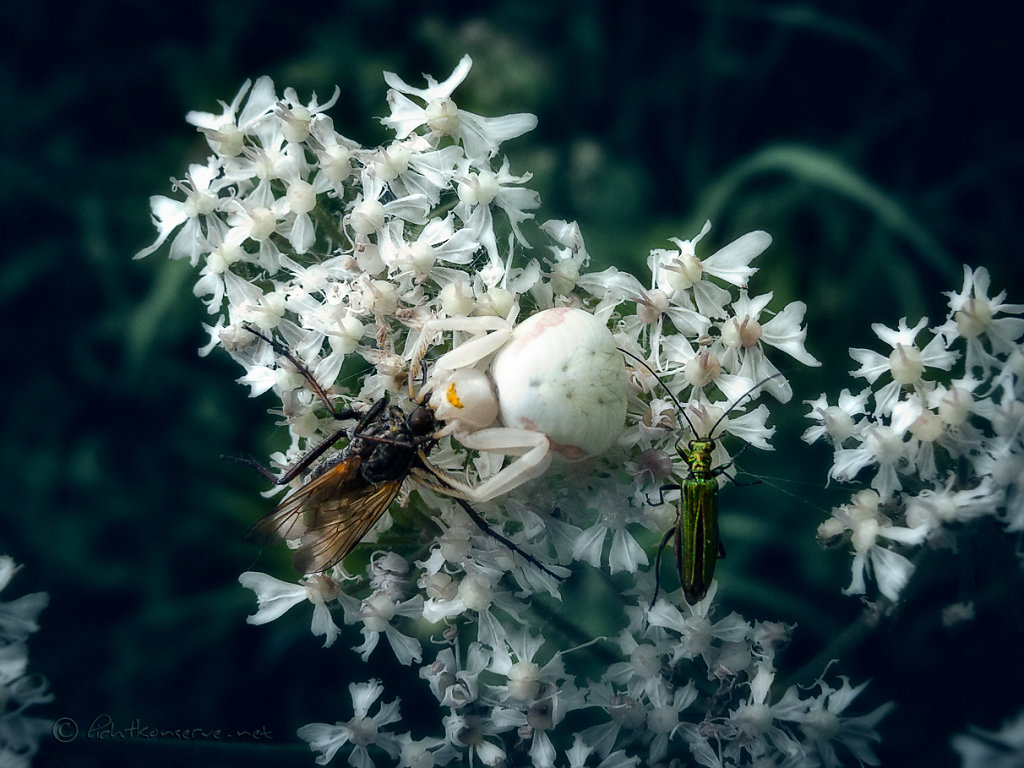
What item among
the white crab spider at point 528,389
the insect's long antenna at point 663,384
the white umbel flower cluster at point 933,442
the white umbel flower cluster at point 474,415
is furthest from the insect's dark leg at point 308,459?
the white umbel flower cluster at point 933,442

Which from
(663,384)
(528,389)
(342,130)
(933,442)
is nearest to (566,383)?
(528,389)

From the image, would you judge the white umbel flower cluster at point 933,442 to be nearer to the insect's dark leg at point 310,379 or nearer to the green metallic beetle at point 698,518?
the green metallic beetle at point 698,518

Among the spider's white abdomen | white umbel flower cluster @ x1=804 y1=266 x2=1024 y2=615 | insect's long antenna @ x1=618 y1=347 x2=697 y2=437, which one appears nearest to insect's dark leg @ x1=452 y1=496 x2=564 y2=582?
the spider's white abdomen

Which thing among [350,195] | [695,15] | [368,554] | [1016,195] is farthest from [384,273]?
[1016,195]

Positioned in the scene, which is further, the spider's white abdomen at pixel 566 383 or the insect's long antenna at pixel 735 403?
the insect's long antenna at pixel 735 403

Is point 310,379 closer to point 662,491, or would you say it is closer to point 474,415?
point 474,415

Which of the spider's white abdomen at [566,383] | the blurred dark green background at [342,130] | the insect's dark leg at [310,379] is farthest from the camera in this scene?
the blurred dark green background at [342,130]
